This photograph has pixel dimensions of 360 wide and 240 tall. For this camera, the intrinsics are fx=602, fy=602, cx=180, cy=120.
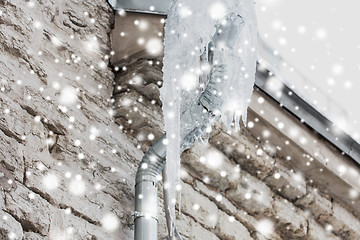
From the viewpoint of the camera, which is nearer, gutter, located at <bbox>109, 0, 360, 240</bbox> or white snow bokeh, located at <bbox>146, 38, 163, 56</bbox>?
gutter, located at <bbox>109, 0, 360, 240</bbox>

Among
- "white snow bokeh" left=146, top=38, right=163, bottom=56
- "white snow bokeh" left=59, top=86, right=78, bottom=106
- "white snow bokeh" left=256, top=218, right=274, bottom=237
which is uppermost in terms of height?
"white snow bokeh" left=146, top=38, right=163, bottom=56

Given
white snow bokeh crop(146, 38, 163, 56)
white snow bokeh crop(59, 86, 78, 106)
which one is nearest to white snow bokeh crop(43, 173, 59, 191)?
white snow bokeh crop(59, 86, 78, 106)

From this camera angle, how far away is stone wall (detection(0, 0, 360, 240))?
1.72 m

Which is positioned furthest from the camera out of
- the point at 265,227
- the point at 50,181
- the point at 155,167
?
the point at 265,227

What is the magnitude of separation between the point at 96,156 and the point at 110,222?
235 mm

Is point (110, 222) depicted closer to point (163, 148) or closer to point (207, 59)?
point (163, 148)

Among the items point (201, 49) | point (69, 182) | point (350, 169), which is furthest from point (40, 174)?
point (350, 169)

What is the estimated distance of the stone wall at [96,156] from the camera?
1.72 m

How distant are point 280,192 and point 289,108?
0.37 m

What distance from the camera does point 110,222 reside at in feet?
6.19

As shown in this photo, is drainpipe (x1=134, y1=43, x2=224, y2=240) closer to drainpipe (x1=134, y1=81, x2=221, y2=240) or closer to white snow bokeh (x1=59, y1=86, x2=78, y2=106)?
drainpipe (x1=134, y1=81, x2=221, y2=240)

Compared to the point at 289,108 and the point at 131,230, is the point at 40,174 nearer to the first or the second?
the point at 131,230

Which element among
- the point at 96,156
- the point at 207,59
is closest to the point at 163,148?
the point at 96,156

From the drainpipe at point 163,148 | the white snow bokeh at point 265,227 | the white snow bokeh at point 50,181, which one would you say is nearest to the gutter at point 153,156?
the drainpipe at point 163,148
